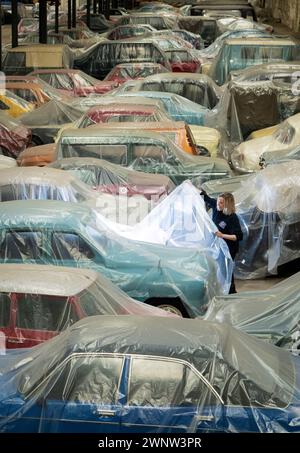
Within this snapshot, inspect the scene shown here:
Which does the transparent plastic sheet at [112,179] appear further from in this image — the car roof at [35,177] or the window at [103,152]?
the window at [103,152]

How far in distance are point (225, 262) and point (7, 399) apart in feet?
15.0

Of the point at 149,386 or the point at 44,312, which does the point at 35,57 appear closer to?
the point at 44,312

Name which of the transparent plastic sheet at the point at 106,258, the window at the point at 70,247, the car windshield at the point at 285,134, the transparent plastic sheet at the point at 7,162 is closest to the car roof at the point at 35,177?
the transparent plastic sheet at the point at 106,258

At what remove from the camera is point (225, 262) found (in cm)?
1050

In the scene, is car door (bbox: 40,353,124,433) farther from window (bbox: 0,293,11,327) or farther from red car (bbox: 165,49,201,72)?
red car (bbox: 165,49,201,72)

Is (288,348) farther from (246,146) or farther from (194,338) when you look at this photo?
(246,146)

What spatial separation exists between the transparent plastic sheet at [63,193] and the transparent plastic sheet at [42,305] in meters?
2.97

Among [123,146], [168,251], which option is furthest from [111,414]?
[123,146]

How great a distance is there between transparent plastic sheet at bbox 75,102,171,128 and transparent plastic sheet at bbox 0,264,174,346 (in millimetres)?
8056

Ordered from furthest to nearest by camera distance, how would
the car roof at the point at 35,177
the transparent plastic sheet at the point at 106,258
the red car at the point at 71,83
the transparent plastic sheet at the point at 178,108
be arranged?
the red car at the point at 71,83
the transparent plastic sheet at the point at 178,108
the car roof at the point at 35,177
the transparent plastic sheet at the point at 106,258

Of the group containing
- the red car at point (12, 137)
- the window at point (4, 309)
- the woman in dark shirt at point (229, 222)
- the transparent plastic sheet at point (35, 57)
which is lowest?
the transparent plastic sheet at point (35, 57)

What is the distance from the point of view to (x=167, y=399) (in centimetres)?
614

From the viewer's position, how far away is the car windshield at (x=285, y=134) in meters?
15.8

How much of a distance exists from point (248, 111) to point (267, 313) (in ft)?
35.2
